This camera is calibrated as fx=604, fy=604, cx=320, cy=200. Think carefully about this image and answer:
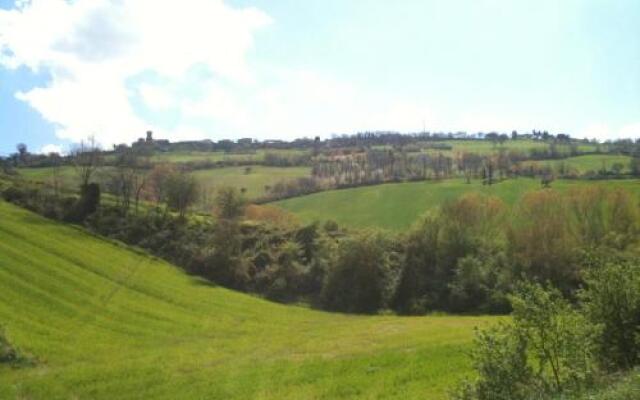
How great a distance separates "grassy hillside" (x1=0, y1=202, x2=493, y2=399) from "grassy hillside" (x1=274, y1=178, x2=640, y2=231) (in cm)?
6522

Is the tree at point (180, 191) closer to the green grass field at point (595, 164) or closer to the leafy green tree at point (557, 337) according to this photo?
the leafy green tree at point (557, 337)

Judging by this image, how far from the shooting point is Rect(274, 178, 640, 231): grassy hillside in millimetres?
139250

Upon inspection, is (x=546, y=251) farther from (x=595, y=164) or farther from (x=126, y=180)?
(x=595, y=164)

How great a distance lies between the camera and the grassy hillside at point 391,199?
139250 mm

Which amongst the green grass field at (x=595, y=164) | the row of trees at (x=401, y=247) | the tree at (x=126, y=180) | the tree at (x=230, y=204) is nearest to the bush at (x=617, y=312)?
the row of trees at (x=401, y=247)

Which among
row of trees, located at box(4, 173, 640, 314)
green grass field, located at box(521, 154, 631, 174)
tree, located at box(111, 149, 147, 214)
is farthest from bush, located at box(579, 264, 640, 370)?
green grass field, located at box(521, 154, 631, 174)

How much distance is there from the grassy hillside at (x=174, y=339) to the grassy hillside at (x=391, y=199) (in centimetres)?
6522

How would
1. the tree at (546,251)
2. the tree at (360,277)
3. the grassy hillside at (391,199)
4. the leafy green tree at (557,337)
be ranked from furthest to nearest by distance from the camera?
the grassy hillside at (391,199), the tree at (360,277), the tree at (546,251), the leafy green tree at (557,337)

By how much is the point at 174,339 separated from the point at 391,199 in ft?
356

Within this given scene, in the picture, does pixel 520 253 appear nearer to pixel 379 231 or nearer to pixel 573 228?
pixel 573 228

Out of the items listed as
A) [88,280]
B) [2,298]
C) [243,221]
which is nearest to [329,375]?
[2,298]

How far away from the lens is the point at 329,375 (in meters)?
36.1

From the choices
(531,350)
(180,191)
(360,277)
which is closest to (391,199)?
(180,191)

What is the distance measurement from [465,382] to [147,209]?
95589 mm
